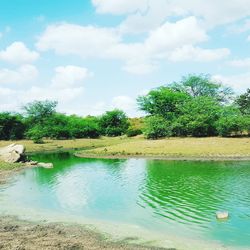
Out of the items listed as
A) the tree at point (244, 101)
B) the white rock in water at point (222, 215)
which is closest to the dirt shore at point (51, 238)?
the white rock in water at point (222, 215)

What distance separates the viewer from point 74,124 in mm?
111188

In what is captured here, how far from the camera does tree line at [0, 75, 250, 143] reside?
3091 inches

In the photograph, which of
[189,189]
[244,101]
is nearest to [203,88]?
[244,101]

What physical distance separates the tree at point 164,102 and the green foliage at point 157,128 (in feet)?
10.3

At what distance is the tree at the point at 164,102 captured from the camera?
87500 mm

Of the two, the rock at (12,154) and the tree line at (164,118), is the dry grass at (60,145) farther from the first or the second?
the rock at (12,154)

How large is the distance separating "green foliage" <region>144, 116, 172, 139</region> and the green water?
33259 mm

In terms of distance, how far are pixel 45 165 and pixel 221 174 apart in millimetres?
25364

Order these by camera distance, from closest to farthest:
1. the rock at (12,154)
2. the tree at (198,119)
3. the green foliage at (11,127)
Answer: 1. the rock at (12,154)
2. the tree at (198,119)
3. the green foliage at (11,127)

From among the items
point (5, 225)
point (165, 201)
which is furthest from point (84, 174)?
point (5, 225)

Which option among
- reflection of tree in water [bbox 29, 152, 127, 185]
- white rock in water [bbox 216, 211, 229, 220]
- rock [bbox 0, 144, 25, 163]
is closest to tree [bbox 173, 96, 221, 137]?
reflection of tree in water [bbox 29, 152, 127, 185]

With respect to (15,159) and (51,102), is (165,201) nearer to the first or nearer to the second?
(15,159)

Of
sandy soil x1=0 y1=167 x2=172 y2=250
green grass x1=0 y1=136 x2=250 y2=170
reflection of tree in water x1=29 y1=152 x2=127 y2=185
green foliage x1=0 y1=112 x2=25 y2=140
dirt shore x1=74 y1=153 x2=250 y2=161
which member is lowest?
sandy soil x1=0 y1=167 x2=172 y2=250

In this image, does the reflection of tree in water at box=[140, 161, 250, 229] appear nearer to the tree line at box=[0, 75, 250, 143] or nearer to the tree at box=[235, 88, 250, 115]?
the tree line at box=[0, 75, 250, 143]
